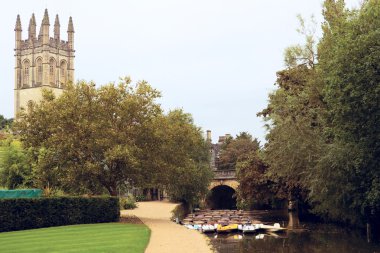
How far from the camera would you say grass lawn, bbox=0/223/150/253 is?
23.7 meters

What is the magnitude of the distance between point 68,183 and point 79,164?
197cm

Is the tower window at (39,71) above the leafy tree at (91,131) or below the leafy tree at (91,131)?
above

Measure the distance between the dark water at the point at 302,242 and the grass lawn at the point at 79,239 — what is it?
6.02m

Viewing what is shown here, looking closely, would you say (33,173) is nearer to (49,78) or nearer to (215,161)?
(215,161)

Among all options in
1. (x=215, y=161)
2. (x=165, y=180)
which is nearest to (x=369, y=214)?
(x=165, y=180)

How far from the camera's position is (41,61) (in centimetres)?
13538

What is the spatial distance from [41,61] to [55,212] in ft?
348

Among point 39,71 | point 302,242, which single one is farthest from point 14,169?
point 39,71

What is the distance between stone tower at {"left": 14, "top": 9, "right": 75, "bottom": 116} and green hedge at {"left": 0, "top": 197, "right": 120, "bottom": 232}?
98.3 meters

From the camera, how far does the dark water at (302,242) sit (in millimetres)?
31984

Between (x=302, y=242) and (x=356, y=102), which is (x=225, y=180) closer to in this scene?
(x=302, y=242)

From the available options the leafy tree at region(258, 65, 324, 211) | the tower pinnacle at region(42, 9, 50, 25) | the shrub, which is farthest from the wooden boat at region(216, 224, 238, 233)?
the tower pinnacle at region(42, 9, 50, 25)

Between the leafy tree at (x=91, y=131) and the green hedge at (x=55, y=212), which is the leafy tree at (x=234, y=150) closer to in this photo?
the leafy tree at (x=91, y=131)

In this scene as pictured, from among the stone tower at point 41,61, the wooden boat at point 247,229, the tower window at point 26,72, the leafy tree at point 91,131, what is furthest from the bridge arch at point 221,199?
the tower window at point 26,72
